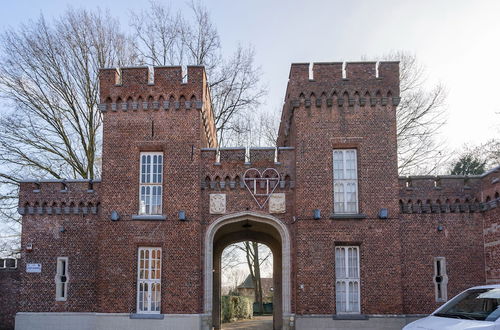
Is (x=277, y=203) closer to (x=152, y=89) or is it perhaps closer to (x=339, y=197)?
(x=339, y=197)

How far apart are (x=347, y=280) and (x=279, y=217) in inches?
120

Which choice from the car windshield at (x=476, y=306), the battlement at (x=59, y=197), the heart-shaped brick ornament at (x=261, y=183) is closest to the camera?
the car windshield at (x=476, y=306)

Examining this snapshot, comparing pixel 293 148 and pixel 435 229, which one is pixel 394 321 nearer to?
pixel 435 229

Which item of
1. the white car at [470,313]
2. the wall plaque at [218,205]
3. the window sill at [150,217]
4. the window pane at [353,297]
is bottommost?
the window pane at [353,297]

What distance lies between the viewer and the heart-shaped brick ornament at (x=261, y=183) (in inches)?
712

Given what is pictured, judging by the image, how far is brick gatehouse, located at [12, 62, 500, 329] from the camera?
1717cm

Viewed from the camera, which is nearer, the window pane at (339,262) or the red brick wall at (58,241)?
the window pane at (339,262)

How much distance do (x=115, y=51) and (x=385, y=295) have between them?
20138 mm

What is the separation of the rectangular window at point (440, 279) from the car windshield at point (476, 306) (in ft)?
25.3

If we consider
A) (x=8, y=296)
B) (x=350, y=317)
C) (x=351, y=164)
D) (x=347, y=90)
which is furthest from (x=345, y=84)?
(x=8, y=296)

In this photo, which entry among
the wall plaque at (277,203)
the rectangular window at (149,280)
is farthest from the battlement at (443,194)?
the rectangular window at (149,280)

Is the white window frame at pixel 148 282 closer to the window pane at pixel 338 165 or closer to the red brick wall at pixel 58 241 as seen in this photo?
the red brick wall at pixel 58 241

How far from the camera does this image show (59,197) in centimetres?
1906

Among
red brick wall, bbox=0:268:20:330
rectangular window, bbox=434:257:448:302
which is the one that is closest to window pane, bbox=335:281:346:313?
rectangular window, bbox=434:257:448:302
